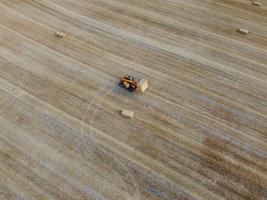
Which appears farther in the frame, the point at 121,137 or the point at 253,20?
the point at 253,20

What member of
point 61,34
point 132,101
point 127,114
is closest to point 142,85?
point 132,101

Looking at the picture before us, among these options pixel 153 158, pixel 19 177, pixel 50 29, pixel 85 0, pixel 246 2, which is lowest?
pixel 19 177

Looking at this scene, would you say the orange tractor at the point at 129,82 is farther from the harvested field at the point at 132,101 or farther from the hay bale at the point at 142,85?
the harvested field at the point at 132,101

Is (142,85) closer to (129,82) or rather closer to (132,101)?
(129,82)

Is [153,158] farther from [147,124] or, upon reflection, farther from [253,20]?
[253,20]

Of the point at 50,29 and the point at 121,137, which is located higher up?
the point at 50,29

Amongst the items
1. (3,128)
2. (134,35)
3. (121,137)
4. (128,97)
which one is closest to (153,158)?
(121,137)
